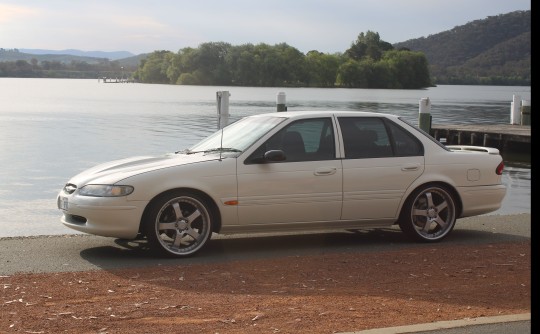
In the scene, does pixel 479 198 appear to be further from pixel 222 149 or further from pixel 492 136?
pixel 492 136

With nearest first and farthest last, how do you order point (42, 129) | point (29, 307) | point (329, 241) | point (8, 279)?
point (29, 307), point (8, 279), point (329, 241), point (42, 129)

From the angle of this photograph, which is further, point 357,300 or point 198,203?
point 198,203

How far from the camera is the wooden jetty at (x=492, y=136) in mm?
34375

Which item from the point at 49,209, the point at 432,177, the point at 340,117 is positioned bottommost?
the point at 49,209

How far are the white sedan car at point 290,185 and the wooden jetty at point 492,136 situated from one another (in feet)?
75.4

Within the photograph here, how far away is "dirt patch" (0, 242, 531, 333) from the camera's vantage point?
6.88m

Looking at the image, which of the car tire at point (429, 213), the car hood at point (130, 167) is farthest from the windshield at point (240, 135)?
the car tire at point (429, 213)

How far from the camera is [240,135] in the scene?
10781mm

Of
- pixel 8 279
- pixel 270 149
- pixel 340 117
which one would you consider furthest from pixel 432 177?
pixel 8 279

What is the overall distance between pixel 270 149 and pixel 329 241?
157 cm

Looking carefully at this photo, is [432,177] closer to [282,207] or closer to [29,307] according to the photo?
[282,207]

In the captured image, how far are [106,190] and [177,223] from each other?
0.81 m
